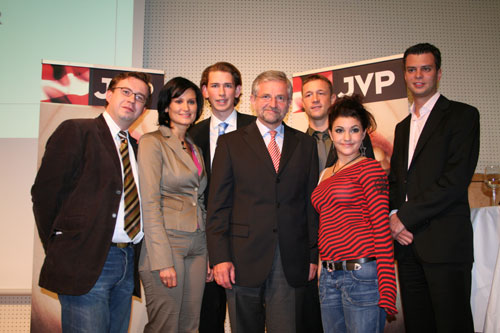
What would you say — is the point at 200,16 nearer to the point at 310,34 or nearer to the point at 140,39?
the point at 140,39

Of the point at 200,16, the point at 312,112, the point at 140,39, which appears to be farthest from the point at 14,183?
the point at 312,112

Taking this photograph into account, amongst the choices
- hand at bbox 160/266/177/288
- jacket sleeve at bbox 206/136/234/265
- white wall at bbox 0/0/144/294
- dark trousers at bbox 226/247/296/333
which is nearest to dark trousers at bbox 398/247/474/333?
dark trousers at bbox 226/247/296/333

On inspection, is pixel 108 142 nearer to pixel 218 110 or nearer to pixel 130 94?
pixel 130 94

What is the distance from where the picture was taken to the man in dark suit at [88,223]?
1.86 meters

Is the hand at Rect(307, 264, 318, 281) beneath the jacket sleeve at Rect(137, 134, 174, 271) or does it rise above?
beneath

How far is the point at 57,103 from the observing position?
3.39m

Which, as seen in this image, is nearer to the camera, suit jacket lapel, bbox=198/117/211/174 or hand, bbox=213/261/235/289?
hand, bbox=213/261/235/289

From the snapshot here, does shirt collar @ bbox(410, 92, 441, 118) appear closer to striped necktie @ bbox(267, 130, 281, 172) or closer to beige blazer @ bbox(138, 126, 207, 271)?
striped necktie @ bbox(267, 130, 281, 172)

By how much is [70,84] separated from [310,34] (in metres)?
2.66

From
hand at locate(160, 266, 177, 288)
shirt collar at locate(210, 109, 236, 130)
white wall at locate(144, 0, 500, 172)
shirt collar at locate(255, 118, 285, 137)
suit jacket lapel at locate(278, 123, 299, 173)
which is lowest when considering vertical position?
hand at locate(160, 266, 177, 288)

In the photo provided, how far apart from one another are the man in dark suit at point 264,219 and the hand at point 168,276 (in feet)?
0.71

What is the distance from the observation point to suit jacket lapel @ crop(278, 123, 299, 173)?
2264 millimetres

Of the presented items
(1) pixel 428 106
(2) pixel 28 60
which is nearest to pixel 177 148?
(1) pixel 428 106

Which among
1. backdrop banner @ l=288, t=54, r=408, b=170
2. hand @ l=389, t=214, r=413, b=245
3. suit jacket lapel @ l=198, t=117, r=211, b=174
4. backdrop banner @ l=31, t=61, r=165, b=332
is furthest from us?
backdrop banner @ l=288, t=54, r=408, b=170
